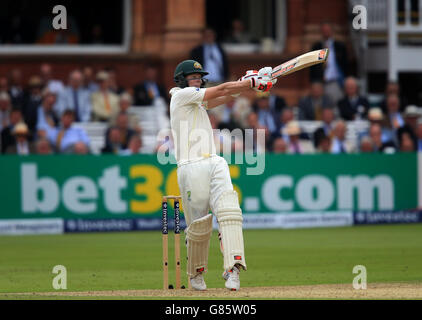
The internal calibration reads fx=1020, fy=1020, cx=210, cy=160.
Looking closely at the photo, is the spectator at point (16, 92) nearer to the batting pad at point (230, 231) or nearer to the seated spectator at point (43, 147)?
the seated spectator at point (43, 147)

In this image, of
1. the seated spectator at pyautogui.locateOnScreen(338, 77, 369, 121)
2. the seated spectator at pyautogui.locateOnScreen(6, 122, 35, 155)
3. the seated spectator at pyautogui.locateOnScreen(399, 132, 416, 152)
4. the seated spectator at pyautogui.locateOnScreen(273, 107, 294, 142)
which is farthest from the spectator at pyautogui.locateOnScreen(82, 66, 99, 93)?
the seated spectator at pyautogui.locateOnScreen(399, 132, 416, 152)

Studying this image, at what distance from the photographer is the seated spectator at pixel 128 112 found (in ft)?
61.3

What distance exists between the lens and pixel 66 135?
17891 mm

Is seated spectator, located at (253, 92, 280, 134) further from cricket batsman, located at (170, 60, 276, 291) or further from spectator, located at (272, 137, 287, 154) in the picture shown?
cricket batsman, located at (170, 60, 276, 291)

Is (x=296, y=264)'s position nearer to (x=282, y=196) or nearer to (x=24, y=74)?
(x=282, y=196)

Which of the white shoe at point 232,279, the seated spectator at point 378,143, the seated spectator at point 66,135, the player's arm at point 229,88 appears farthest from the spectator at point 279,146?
the white shoe at point 232,279

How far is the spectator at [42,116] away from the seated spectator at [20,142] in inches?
15.0

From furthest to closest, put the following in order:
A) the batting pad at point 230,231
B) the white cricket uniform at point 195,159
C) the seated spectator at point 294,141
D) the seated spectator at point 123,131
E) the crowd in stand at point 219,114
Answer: the seated spectator at point 294,141
the seated spectator at point 123,131
the crowd in stand at point 219,114
the white cricket uniform at point 195,159
the batting pad at point 230,231

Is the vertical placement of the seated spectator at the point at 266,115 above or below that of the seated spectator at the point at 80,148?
above

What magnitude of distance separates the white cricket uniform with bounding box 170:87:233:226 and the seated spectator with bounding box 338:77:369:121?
34.1ft

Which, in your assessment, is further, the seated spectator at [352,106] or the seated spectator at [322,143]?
the seated spectator at [352,106]

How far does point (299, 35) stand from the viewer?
900 inches
